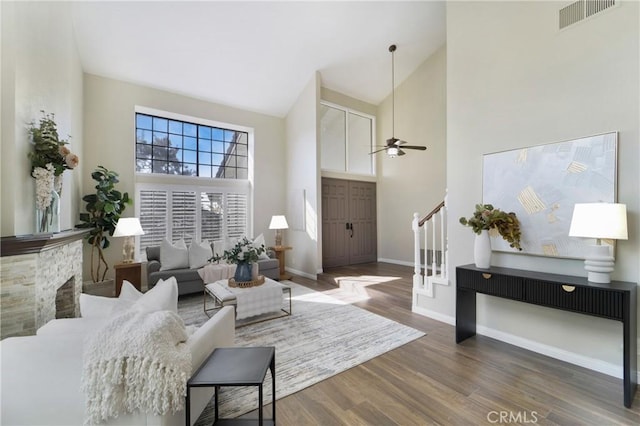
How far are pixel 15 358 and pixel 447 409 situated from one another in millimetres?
2552

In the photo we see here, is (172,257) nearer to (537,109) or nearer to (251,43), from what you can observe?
(251,43)

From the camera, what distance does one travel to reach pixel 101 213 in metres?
4.36

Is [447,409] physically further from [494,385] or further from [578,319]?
[578,319]

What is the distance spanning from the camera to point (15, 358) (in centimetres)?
127

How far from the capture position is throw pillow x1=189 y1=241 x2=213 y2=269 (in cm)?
470

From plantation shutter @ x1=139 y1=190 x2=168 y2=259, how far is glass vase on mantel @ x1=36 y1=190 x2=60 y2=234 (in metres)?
2.22

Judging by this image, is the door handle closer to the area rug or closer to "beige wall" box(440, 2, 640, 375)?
the area rug

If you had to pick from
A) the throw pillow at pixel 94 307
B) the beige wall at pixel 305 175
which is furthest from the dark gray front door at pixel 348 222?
the throw pillow at pixel 94 307

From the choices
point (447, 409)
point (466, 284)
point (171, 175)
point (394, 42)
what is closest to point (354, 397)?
point (447, 409)

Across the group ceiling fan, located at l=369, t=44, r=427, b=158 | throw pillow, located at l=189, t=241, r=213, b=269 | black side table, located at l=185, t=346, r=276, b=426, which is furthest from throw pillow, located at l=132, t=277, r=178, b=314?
ceiling fan, located at l=369, t=44, r=427, b=158

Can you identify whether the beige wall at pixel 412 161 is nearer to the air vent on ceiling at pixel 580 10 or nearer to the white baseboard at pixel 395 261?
the white baseboard at pixel 395 261

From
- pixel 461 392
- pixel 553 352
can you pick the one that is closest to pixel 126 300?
pixel 461 392

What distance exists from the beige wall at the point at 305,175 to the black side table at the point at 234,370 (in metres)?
4.00

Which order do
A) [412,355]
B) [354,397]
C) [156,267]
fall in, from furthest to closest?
[156,267] → [412,355] → [354,397]
